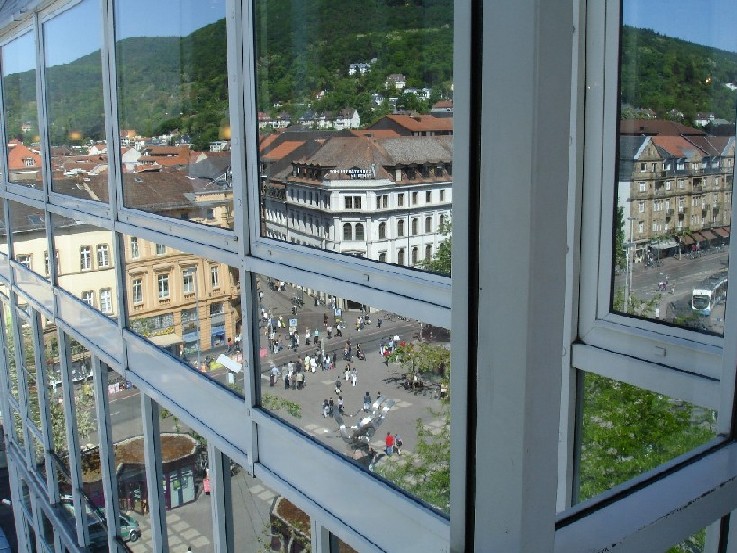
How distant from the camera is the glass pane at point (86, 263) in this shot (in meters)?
3.63

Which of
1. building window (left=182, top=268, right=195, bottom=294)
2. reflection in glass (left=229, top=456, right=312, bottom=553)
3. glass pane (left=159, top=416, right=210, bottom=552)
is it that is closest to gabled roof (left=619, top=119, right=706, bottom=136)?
reflection in glass (left=229, top=456, right=312, bottom=553)

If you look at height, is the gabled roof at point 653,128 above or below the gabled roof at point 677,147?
above

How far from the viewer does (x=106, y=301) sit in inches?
146

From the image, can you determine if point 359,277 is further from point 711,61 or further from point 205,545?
point 205,545

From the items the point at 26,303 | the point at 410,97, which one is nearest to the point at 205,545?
the point at 410,97

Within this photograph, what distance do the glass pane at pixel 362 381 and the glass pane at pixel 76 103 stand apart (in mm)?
1748

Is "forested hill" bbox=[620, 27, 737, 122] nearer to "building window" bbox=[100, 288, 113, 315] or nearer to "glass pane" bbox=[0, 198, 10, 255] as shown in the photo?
"building window" bbox=[100, 288, 113, 315]

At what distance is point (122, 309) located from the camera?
3410 millimetres

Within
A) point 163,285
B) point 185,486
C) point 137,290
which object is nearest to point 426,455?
point 185,486

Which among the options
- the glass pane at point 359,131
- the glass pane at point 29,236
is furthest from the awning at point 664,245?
the glass pane at point 29,236

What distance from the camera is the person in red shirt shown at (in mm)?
1807

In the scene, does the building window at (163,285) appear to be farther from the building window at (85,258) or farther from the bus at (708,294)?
the bus at (708,294)

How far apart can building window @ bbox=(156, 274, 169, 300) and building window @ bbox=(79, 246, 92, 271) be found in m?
1.03

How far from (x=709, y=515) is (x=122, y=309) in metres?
2.87
